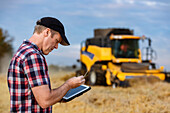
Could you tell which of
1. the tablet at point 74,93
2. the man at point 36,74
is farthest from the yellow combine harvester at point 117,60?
the man at point 36,74

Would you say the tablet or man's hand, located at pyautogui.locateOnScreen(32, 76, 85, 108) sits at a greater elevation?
man's hand, located at pyautogui.locateOnScreen(32, 76, 85, 108)

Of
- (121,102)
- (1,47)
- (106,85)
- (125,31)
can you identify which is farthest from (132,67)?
(1,47)

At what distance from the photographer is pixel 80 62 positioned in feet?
56.5

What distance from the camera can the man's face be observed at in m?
2.26

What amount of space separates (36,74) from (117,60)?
11.0 m

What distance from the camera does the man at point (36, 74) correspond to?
2061 mm

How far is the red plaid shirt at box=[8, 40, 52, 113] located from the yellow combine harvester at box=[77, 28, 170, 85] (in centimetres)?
940

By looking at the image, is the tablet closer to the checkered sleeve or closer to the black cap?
the checkered sleeve

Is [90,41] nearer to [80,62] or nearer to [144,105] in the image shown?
[80,62]

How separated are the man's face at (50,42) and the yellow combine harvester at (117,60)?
9.24 meters

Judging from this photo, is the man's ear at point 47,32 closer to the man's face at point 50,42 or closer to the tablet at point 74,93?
the man's face at point 50,42

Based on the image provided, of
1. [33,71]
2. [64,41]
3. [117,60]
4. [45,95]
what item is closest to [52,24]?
[64,41]

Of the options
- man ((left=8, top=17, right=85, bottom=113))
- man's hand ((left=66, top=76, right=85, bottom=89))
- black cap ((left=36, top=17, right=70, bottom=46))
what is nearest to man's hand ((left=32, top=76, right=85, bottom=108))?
man ((left=8, top=17, right=85, bottom=113))

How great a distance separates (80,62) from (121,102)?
36.0 ft
